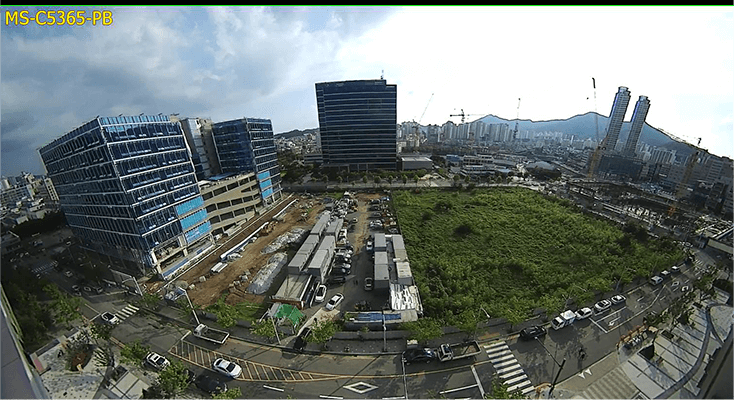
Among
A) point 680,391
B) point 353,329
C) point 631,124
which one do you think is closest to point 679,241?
point 680,391

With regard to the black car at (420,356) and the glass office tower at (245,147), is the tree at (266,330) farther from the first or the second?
the glass office tower at (245,147)

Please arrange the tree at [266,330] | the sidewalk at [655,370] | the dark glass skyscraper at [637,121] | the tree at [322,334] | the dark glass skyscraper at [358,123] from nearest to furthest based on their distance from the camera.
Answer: the sidewalk at [655,370] < the tree at [322,334] < the tree at [266,330] < the dark glass skyscraper at [358,123] < the dark glass skyscraper at [637,121]

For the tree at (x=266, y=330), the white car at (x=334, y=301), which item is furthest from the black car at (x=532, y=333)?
the tree at (x=266, y=330)

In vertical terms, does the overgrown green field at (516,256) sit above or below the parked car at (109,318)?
above

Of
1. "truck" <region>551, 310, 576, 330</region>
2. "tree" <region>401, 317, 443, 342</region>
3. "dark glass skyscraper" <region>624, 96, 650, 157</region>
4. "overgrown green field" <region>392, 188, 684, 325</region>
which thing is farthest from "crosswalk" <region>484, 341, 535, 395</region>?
"dark glass skyscraper" <region>624, 96, 650, 157</region>

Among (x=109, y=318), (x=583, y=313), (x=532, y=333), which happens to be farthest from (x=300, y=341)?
(x=583, y=313)

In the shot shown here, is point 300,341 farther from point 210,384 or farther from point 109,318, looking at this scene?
point 109,318
